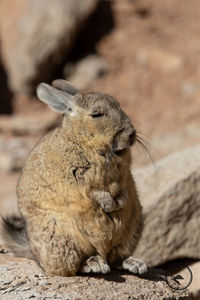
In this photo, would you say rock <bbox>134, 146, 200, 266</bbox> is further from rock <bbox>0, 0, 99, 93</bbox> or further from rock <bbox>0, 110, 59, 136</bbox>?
rock <bbox>0, 0, 99, 93</bbox>

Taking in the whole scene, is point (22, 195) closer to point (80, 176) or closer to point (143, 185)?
point (80, 176)

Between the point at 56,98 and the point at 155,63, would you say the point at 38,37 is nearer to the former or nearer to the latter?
the point at 155,63

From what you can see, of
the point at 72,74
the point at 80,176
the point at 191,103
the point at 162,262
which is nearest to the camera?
the point at 80,176

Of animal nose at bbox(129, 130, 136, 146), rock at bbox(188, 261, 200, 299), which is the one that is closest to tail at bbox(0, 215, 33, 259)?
animal nose at bbox(129, 130, 136, 146)

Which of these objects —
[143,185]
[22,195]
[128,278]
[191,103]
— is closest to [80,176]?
[22,195]

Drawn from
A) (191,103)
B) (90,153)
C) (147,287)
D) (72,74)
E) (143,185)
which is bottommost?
(147,287)

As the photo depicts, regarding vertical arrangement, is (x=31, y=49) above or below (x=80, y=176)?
above

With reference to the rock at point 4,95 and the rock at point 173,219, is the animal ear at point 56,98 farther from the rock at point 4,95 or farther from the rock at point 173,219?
the rock at point 4,95
